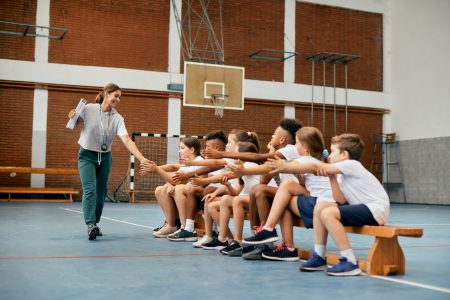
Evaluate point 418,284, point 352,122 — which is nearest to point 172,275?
point 418,284

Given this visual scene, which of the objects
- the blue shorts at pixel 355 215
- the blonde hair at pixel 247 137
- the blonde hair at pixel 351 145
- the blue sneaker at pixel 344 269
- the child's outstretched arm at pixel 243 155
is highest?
the blonde hair at pixel 247 137

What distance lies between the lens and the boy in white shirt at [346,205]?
11.2ft

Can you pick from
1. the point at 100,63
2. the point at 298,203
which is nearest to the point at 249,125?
the point at 100,63

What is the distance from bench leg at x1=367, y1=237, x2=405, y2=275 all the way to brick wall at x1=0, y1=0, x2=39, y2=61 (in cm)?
1202

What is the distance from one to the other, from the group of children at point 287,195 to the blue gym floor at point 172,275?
193 millimetres

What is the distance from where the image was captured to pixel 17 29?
527 inches

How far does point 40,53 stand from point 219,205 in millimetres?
10446

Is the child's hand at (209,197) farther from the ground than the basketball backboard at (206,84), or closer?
closer

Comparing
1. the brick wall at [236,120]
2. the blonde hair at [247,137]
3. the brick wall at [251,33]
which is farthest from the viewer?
the brick wall at [251,33]

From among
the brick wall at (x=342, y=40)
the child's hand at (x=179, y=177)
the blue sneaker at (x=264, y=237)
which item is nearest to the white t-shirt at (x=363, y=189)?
the blue sneaker at (x=264, y=237)

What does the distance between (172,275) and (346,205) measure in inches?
48.2

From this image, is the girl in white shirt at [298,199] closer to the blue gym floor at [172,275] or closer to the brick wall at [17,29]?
the blue gym floor at [172,275]

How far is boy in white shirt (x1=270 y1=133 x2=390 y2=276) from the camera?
11.2ft

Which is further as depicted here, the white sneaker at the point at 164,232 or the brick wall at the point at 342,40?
the brick wall at the point at 342,40
